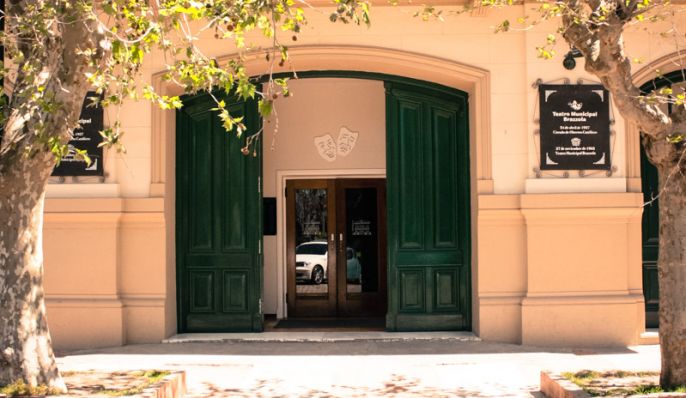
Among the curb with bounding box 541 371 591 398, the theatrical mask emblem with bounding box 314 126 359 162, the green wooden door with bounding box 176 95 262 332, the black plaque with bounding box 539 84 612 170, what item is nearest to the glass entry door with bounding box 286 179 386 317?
the theatrical mask emblem with bounding box 314 126 359 162

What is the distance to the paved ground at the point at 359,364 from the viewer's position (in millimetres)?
8414

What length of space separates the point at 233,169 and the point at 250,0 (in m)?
5.08

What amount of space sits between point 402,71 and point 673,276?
529cm

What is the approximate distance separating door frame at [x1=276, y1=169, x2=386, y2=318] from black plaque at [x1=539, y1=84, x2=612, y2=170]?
3.94m

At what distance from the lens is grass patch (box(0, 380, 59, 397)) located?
22.1 feet

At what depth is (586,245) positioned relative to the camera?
10.8 metres

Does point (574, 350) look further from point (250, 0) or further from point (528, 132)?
point (250, 0)

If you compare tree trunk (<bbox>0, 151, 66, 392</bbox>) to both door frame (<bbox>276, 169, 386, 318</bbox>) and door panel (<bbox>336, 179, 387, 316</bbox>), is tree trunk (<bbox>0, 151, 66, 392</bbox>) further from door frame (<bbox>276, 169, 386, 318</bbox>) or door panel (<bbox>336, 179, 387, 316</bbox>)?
door panel (<bbox>336, 179, 387, 316</bbox>)

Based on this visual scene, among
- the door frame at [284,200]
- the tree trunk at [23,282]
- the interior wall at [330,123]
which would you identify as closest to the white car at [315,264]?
the door frame at [284,200]

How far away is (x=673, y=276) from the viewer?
7133 millimetres

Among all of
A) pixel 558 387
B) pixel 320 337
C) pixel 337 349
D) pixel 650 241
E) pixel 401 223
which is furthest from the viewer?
pixel 650 241

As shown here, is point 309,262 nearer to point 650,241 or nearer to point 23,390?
point 650,241

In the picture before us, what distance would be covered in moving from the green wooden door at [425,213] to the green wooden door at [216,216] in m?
1.81

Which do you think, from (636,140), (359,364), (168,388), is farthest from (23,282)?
(636,140)
